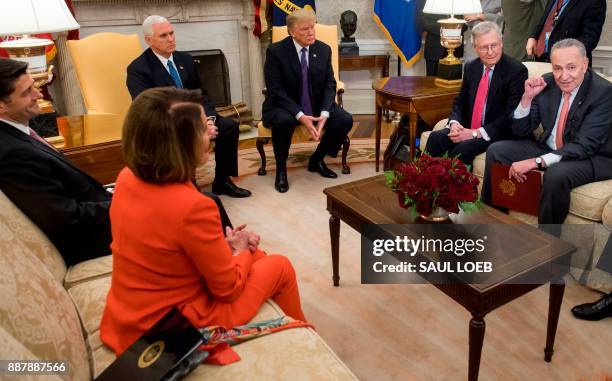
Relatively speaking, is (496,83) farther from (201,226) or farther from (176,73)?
(201,226)

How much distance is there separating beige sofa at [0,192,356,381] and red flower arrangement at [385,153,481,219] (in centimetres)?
72

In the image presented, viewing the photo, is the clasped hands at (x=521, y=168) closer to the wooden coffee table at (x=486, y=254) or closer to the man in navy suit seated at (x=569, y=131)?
the man in navy suit seated at (x=569, y=131)

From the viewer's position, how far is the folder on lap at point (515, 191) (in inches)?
110

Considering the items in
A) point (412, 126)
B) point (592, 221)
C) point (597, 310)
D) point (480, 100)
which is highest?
point (480, 100)

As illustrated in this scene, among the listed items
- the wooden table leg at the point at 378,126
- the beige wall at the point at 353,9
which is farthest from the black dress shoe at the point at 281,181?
the beige wall at the point at 353,9

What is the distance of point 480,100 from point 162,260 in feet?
8.41

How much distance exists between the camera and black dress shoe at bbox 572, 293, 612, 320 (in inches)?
94.0

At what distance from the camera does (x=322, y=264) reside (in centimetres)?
295

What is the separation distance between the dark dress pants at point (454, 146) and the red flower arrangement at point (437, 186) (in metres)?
1.10

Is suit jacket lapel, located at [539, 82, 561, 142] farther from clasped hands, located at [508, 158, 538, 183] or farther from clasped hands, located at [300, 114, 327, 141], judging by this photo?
clasped hands, located at [300, 114, 327, 141]

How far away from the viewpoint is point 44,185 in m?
1.92

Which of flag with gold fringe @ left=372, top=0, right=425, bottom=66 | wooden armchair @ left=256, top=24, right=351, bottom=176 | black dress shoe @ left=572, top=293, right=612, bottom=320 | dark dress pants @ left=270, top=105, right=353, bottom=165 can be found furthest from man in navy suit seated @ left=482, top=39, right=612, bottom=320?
flag with gold fringe @ left=372, top=0, right=425, bottom=66

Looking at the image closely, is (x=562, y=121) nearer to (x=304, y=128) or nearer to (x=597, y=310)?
(x=597, y=310)

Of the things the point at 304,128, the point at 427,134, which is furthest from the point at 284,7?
the point at 427,134
